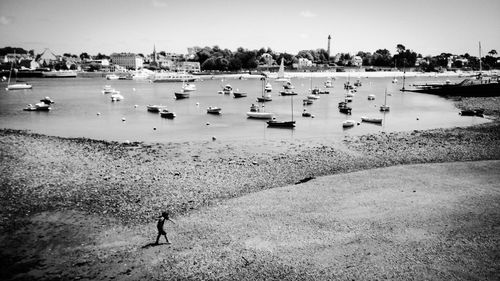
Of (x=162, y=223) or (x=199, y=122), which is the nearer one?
(x=162, y=223)

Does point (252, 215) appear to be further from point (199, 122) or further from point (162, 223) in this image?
point (199, 122)

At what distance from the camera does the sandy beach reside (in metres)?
13.1

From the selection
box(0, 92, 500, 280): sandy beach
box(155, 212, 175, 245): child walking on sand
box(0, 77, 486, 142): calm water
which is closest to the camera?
box(0, 92, 500, 280): sandy beach

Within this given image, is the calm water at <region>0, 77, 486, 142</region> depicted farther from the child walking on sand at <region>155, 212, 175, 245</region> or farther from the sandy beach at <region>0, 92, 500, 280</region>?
the child walking on sand at <region>155, 212, 175, 245</region>

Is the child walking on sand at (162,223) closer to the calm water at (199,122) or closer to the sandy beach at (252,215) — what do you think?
the sandy beach at (252,215)

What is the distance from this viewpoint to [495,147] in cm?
3139

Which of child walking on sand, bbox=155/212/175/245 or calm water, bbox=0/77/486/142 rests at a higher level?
calm water, bbox=0/77/486/142

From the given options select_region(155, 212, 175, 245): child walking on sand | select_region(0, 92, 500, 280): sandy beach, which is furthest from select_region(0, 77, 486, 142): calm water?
select_region(155, 212, 175, 245): child walking on sand

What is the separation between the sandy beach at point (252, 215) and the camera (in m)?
13.1

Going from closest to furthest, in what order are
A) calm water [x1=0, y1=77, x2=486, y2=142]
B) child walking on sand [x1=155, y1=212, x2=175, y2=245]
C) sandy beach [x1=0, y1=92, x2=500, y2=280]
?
sandy beach [x1=0, y1=92, x2=500, y2=280]
child walking on sand [x1=155, y1=212, x2=175, y2=245]
calm water [x1=0, y1=77, x2=486, y2=142]

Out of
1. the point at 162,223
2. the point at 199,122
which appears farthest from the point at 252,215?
the point at 199,122

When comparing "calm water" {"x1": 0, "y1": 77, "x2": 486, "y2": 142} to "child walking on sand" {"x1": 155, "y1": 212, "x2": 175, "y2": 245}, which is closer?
"child walking on sand" {"x1": 155, "y1": 212, "x2": 175, "y2": 245}

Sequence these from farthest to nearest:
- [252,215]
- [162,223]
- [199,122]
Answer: [199,122], [252,215], [162,223]

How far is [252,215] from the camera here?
17.4 metres
